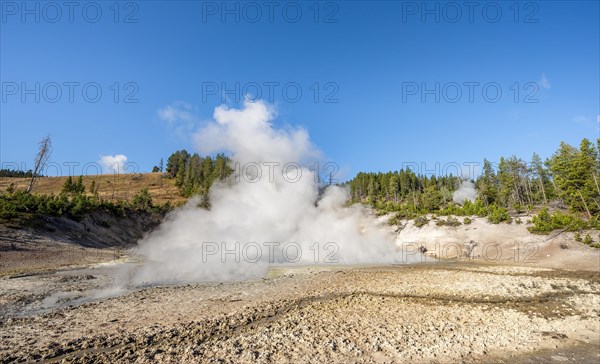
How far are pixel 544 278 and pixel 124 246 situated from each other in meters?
52.8

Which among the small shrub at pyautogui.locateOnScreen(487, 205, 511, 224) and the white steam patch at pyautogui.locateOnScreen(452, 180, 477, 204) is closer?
the small shrub at pyautogui.locateOnScreen(487, 205, 511, 224)

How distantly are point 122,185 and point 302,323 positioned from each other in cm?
13035

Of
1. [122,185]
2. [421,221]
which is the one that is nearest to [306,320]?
[421,221]

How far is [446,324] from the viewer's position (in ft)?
39.6

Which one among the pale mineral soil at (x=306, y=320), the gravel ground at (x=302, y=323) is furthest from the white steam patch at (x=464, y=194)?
the gravel ground at (x=302, y=323)

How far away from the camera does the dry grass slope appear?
102062mm

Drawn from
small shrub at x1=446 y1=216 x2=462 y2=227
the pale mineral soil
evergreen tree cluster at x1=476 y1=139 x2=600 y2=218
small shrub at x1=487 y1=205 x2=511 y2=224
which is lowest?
the pale mineral soil

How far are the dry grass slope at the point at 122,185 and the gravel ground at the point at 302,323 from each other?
80333 mm

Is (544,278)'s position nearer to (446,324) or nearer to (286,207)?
(446,324)

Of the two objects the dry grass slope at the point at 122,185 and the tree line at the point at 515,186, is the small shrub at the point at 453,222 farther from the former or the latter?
the dry grass slope at the point at 122,185

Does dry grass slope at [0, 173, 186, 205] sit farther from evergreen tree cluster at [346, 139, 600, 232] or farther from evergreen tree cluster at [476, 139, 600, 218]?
evergreen tree cluster at [476, 139, 600, 218]

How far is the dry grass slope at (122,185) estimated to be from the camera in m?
102

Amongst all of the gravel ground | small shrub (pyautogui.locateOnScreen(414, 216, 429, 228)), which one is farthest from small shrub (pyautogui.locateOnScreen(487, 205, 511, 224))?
the gravel ground

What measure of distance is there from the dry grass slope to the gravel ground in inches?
3163
